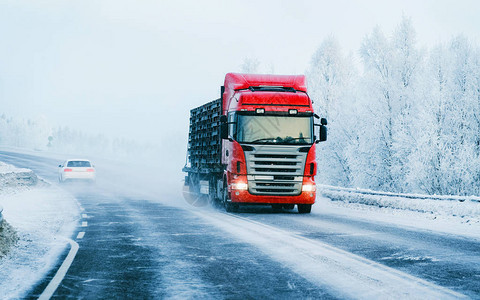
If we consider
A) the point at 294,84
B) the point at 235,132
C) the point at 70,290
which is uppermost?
the point at 294,84

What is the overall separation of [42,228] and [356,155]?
24.7 meters

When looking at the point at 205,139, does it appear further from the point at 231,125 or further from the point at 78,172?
the point at 78,172

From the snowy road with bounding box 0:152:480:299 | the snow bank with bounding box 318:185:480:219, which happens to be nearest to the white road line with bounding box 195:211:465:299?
the snowy road with bounding box 0:152:480:299

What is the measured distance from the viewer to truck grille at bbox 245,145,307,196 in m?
16.6

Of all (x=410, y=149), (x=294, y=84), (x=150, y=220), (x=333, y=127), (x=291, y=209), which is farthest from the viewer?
(x=333, y=127)

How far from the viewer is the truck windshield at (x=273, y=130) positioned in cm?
1672

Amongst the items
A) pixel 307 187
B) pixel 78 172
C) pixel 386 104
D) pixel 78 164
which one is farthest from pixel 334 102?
pixel 307 187

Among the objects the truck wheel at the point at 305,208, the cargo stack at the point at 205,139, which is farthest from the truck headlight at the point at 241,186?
the truck wheel at the point at 305,208

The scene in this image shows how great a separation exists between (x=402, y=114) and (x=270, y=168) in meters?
19.0

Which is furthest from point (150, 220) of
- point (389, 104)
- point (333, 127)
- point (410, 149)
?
point (333, 127)

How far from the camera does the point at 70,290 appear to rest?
6680mm

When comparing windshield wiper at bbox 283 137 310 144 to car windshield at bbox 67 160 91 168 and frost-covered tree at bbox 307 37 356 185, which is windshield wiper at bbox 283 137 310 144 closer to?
frost-covered tree at bbox 307 37 356 185

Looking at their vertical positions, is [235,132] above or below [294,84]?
below

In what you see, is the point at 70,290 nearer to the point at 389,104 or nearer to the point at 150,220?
the point at 150,220
